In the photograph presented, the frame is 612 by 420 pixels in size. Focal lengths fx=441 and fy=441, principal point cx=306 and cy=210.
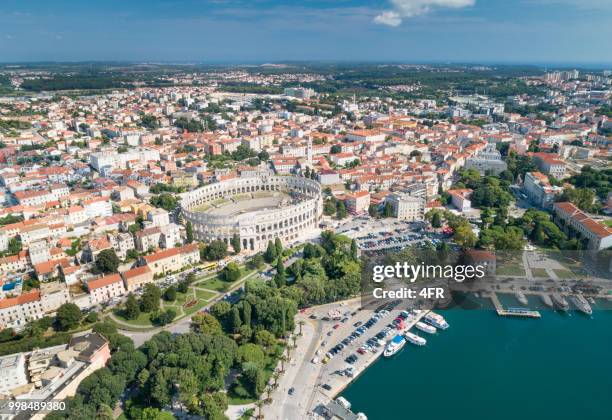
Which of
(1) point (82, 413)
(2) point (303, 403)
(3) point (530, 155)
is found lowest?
(2) point (303, 403)

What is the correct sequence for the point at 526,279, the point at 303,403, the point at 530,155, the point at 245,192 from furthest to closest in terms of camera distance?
the point at 530,155 < the point at 245,192 < the point at 526,279 < the point at 303,403

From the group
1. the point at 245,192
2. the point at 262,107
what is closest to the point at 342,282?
the point at 245,192

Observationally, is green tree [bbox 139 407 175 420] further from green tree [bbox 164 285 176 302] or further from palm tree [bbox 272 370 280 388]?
green tree [bbox 164 285 176 302]

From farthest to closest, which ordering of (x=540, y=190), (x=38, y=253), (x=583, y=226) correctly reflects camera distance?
(x=540, y=190) < (x=583, y=226) < (x=38, y=253)

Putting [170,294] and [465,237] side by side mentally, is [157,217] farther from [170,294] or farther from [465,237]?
[465,237]

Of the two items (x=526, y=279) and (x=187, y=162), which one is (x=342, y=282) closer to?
(x=526, y=279)

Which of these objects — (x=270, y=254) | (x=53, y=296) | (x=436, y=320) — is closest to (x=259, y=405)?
(x=436, y=320)

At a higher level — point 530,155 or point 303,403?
point 530,155
